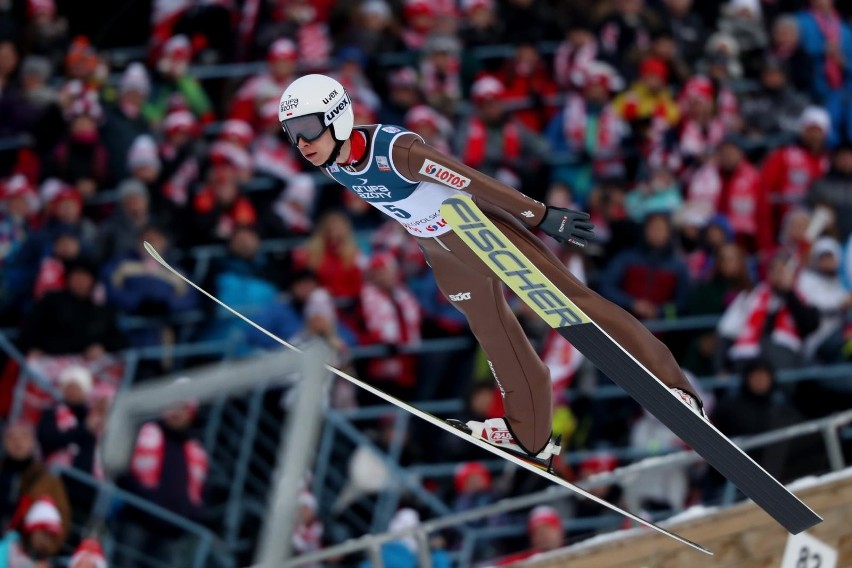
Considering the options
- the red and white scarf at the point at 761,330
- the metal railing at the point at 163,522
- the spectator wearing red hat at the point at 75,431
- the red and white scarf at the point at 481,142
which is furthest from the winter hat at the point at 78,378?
the red and white scarf at the point at 761,330

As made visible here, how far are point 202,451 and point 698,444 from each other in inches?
113

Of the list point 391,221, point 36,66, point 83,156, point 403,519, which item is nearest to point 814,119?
point 391,221

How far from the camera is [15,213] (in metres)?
10.4

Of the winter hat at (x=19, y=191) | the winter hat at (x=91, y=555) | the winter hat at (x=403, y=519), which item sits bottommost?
the winter hat at (x=403, y=519)

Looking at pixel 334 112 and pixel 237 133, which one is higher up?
pixel 334 112

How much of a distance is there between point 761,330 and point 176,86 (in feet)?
Result: 13.7

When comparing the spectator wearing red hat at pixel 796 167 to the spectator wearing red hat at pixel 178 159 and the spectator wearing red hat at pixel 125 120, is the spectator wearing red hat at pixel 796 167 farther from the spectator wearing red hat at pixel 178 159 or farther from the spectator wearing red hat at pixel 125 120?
the spectator wearing red hat at pixel 125 120

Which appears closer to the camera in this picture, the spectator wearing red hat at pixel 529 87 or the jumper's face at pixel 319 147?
A: the jumper's face at pixel 319 147

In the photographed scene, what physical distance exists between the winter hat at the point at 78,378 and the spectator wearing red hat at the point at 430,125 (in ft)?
9.16

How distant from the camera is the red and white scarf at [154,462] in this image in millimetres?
8578

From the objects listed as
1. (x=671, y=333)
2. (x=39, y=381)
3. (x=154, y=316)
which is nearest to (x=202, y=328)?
(x=154, y=316)

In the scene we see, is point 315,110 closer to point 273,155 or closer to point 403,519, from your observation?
Answer: point 403,519

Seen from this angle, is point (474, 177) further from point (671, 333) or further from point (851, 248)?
point (851, 248)

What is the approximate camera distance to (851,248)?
1078 cm
